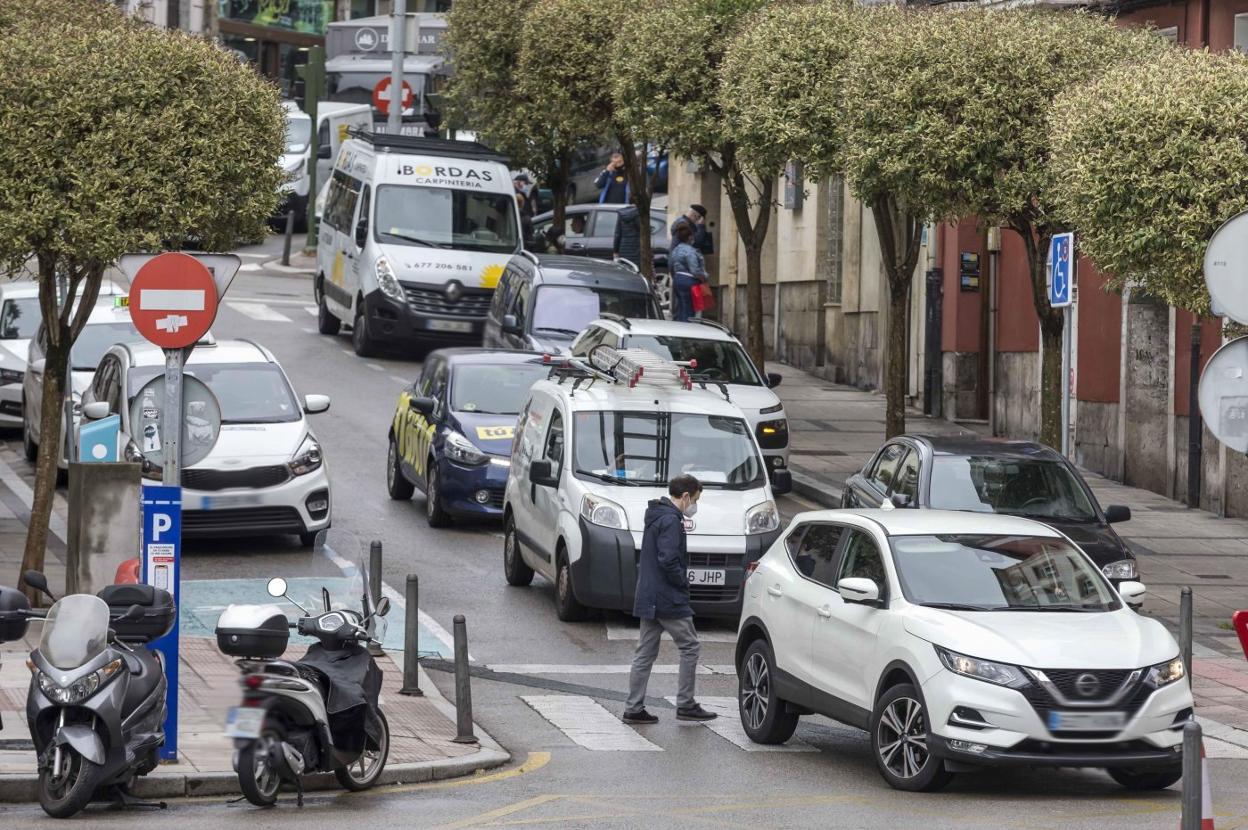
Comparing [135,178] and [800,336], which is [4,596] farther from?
[800,336]

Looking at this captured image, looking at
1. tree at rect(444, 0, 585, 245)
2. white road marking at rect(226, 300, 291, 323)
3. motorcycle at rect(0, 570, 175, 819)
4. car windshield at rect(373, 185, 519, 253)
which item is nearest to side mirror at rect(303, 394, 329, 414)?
motorcycle at rect(0, 570, 175, 819)

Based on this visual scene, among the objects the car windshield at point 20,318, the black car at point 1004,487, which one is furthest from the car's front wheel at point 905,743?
the car windshield at point 20,318

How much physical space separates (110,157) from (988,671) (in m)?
8.02

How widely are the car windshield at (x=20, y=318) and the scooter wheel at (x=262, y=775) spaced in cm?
1620

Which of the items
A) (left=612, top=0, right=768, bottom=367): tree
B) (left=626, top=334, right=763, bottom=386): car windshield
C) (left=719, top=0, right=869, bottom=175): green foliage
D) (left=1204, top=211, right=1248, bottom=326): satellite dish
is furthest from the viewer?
(left=612, top=0, right=768, bottom=367): tree

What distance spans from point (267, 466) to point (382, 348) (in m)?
13.2

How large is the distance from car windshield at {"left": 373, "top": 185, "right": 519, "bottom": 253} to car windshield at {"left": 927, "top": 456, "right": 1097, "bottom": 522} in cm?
1519

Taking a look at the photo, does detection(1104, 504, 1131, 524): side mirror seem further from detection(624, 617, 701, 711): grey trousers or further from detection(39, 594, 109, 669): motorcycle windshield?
detection(39, 594, 109, 669): motorcycle windshield

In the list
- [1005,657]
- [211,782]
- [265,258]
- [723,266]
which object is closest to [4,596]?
[211,782]

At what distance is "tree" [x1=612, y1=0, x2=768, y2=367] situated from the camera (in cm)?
2859

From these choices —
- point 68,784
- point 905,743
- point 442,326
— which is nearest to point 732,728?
point 905,743

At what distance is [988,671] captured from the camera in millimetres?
11141

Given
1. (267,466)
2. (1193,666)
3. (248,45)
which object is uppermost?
(248,45)

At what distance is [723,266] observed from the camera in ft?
134
